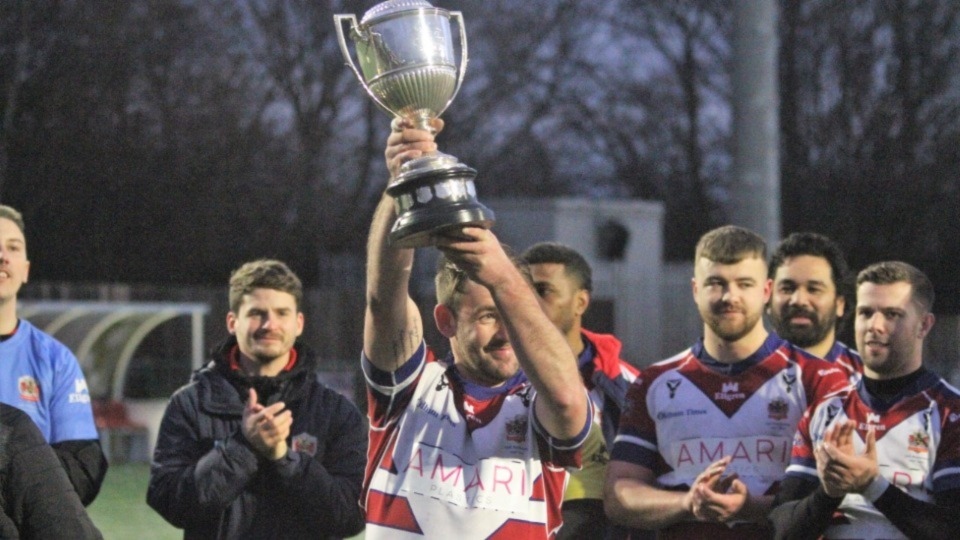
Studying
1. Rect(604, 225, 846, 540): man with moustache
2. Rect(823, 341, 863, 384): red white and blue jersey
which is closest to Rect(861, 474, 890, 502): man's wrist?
Rect(604, 225, 846, 540): man with moustache

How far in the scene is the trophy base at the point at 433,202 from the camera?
323 cm

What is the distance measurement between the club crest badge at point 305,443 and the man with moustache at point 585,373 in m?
0.96

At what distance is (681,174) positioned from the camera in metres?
31.8

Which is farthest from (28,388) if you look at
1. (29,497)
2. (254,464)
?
(29,497)

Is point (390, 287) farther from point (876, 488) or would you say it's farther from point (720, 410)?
point (876, 488)

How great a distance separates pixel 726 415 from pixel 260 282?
184 cm

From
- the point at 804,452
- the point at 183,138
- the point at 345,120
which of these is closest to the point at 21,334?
the point at 804,452

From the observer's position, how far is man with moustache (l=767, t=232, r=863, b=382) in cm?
558

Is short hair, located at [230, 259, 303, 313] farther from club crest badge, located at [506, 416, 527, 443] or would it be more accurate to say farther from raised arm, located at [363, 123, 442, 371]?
club crest badge, located at [506, 416, 527, 443]

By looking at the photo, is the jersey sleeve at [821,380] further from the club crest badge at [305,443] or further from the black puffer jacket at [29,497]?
the black puffer jacket at [29,497]

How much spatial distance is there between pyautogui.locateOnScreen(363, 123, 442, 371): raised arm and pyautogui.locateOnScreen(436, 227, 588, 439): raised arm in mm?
292

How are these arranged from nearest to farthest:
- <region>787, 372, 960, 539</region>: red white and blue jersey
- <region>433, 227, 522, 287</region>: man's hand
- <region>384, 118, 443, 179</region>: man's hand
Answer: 1. <region>433, 227, 522, 287</region>: man's hand
2. <region>384, 118, 443, 179</region>: man's hand
3. <region>787, 372, 960, 539</region>: red white and blue jersey

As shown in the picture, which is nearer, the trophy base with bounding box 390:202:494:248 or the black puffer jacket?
the trophy base with bounding box 390:202:494:248

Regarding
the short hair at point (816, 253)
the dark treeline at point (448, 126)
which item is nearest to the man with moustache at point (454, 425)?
the short hair at point (816, 253)
